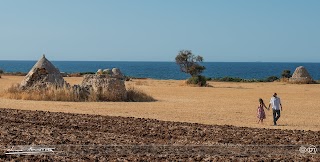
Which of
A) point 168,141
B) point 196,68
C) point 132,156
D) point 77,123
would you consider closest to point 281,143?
point 168,141

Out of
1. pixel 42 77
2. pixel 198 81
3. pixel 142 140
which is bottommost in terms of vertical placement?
pixel 142 140

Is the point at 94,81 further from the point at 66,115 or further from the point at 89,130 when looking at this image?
the point at 89,130

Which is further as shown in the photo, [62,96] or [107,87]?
[107,87]

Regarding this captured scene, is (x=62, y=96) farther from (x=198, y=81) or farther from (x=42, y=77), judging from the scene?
(x=198, y=81)

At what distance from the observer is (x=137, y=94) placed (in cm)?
2927

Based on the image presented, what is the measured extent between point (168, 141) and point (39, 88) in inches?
668

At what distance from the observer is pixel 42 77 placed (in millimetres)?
30156

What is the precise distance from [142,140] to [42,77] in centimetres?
1800

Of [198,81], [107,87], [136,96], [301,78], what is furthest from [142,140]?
[301,78]

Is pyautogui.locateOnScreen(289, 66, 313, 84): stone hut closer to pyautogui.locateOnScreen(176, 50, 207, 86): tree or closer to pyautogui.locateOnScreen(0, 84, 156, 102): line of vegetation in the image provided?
pyautogui.locateOnScreen(176, 50, 207, 86): tree

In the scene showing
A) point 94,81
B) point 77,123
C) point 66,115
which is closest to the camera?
point 77,123

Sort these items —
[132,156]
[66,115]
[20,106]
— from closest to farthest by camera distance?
1. [132,156]
2. [66,115]
3. [20,106]

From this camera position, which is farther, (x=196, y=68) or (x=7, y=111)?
(x=196, y=68)

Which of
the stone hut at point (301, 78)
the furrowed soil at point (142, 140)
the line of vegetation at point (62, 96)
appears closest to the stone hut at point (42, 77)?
the line of vegetation at point (62, 96)
